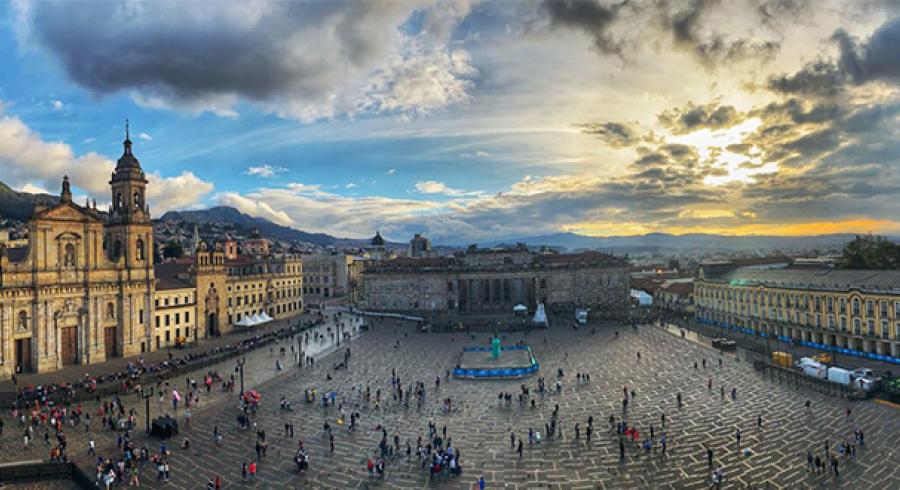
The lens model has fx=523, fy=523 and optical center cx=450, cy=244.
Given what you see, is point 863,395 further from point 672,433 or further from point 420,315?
point 420,315

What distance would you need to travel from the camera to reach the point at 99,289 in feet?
167

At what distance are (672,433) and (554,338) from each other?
103ft

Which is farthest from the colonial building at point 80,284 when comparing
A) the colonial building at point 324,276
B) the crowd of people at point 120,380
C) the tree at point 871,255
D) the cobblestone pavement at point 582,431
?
the tree at point 871,255

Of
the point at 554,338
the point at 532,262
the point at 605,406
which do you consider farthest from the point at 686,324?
the point at 605,406

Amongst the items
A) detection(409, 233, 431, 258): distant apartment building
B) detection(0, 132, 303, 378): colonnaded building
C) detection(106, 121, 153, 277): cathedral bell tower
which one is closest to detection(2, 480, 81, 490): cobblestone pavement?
detection(0, 132, 303, 378): colonnaded building

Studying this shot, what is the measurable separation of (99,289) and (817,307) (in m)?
72.4

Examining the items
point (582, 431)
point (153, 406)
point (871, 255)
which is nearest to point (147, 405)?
point (153, 406)

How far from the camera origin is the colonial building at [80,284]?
44844 millimetres

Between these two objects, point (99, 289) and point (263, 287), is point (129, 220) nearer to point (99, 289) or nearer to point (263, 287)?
point (99, 289)

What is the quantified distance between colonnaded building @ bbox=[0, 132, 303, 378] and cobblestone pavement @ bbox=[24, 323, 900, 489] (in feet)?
69.5

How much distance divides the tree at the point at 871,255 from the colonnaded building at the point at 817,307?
1129 centimetres

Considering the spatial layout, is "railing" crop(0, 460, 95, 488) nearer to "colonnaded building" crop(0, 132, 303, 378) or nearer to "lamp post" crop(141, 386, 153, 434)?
"lamp post" crop(141, 386, 153, 434)

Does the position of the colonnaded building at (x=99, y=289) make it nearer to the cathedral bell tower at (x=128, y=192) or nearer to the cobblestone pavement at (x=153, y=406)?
the cathedral bell tower at (x=128, y=192)

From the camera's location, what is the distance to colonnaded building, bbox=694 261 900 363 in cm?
4740
